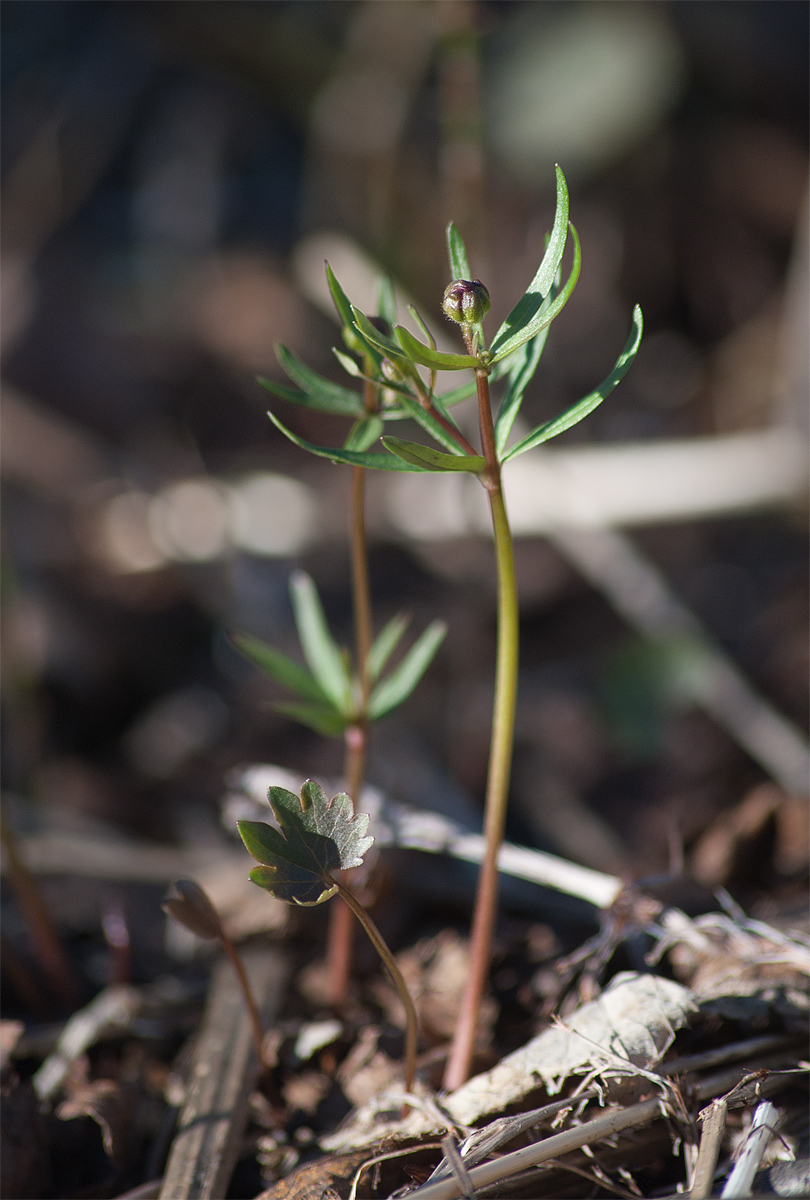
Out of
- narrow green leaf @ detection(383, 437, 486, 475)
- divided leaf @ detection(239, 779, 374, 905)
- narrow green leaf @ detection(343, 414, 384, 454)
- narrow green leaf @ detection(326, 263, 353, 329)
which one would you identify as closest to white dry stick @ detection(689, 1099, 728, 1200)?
divided leaf @ detection(239, 779, 374, 905)

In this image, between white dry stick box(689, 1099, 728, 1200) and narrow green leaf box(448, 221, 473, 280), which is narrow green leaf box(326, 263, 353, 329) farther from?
white dry stick box(689, 1099, 728, 1200)

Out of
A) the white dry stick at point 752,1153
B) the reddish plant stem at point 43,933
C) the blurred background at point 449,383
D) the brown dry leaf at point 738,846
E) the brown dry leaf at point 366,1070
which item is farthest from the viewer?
the blurred background at point 449,383

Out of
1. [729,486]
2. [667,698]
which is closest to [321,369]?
[729,486]

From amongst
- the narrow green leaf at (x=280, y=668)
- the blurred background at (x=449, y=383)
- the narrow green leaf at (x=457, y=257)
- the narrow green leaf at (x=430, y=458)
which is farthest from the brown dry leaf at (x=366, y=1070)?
the narrow green leaf at (x=457, y=257)

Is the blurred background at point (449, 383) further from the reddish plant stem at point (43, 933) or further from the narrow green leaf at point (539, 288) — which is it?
the narrow green leaf at point (539, 288)

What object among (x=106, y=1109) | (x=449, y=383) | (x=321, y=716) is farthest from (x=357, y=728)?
(x=449, y=383)
